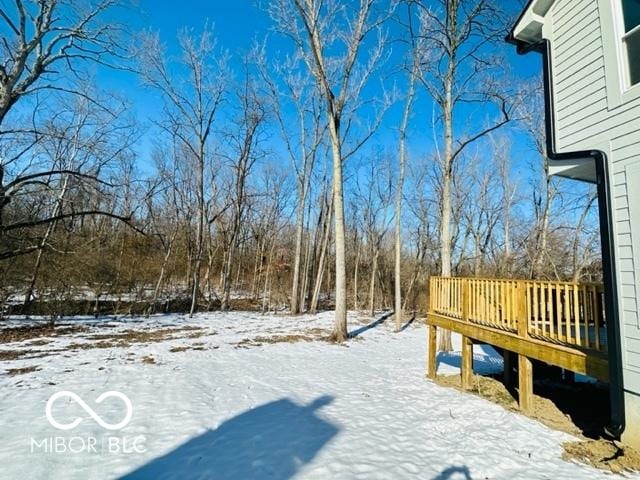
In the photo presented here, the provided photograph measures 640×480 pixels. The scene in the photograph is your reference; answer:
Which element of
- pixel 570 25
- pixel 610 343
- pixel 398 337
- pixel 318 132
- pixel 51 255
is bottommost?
pixel 398 337

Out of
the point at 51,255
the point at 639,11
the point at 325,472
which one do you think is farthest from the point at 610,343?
the point at 51,255

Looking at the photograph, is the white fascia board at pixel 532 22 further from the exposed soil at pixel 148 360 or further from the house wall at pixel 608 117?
the exposed soil at pixel 148 360

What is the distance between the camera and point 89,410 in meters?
4.12

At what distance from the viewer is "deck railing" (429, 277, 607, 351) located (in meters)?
4.16

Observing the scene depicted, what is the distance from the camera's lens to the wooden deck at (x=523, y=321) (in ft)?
13.2

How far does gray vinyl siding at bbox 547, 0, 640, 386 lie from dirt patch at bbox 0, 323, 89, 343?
12175 mm

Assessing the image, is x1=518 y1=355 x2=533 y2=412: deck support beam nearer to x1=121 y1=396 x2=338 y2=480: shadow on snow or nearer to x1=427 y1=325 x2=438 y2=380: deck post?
x1=427 y1=325 x2=438 y2=380: deck post

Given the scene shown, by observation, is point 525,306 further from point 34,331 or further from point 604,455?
point 34,331

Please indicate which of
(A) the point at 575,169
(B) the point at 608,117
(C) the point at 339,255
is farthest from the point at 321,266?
(B) the point at 608,117

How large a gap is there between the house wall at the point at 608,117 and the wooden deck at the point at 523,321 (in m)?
0.41

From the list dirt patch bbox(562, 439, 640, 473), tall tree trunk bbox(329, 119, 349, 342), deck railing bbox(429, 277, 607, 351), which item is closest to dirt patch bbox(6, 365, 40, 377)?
tall tree trunk bbox(329, 119, 349, 342)

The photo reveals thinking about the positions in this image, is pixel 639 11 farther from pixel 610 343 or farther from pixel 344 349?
pixel 344 349

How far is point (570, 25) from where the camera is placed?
15.7 ft

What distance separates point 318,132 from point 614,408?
16.2m
